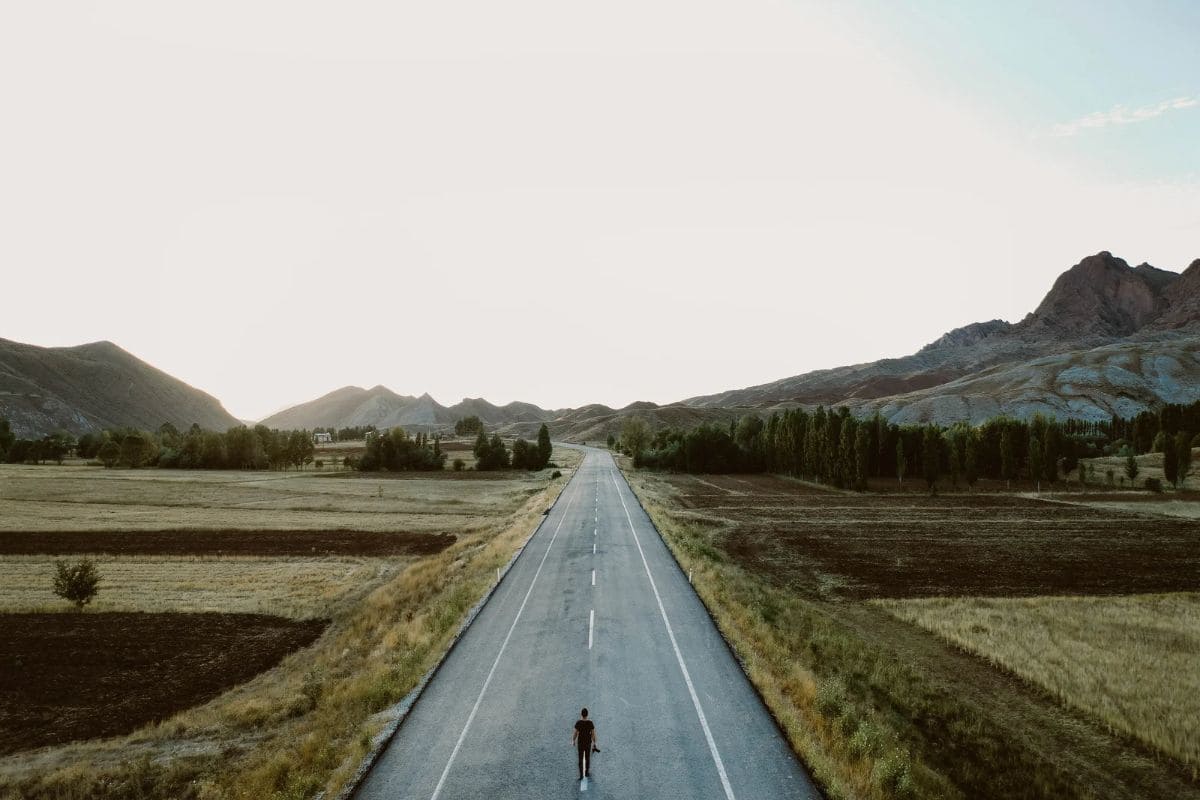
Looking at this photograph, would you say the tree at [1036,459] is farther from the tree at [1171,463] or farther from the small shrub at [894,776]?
the small shrub at [894,776]

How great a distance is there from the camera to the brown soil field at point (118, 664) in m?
18.7

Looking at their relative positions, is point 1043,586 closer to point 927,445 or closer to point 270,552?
point 270,552

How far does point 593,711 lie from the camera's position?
662 inches

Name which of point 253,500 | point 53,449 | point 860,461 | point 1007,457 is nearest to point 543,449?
point 253,500

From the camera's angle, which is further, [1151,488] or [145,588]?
[1151,488]

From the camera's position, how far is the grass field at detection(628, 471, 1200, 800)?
1483 centimetres

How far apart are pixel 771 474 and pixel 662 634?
98.8 m

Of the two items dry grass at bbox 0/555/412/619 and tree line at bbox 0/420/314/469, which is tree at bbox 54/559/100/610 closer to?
dry grass at bbox 0/555/412/619

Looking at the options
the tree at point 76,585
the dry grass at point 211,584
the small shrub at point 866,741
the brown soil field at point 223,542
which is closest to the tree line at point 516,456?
the brown soil field at point 223,542

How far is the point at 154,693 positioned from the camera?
67.6ft

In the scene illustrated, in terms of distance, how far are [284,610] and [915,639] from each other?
2853 centimetres

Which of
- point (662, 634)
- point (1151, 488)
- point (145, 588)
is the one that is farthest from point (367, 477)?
point (1151, 488)

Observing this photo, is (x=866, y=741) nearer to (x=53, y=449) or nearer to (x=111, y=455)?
(x=111, y=455)

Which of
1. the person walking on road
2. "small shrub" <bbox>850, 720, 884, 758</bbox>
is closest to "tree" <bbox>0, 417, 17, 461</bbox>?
the person walking on road
